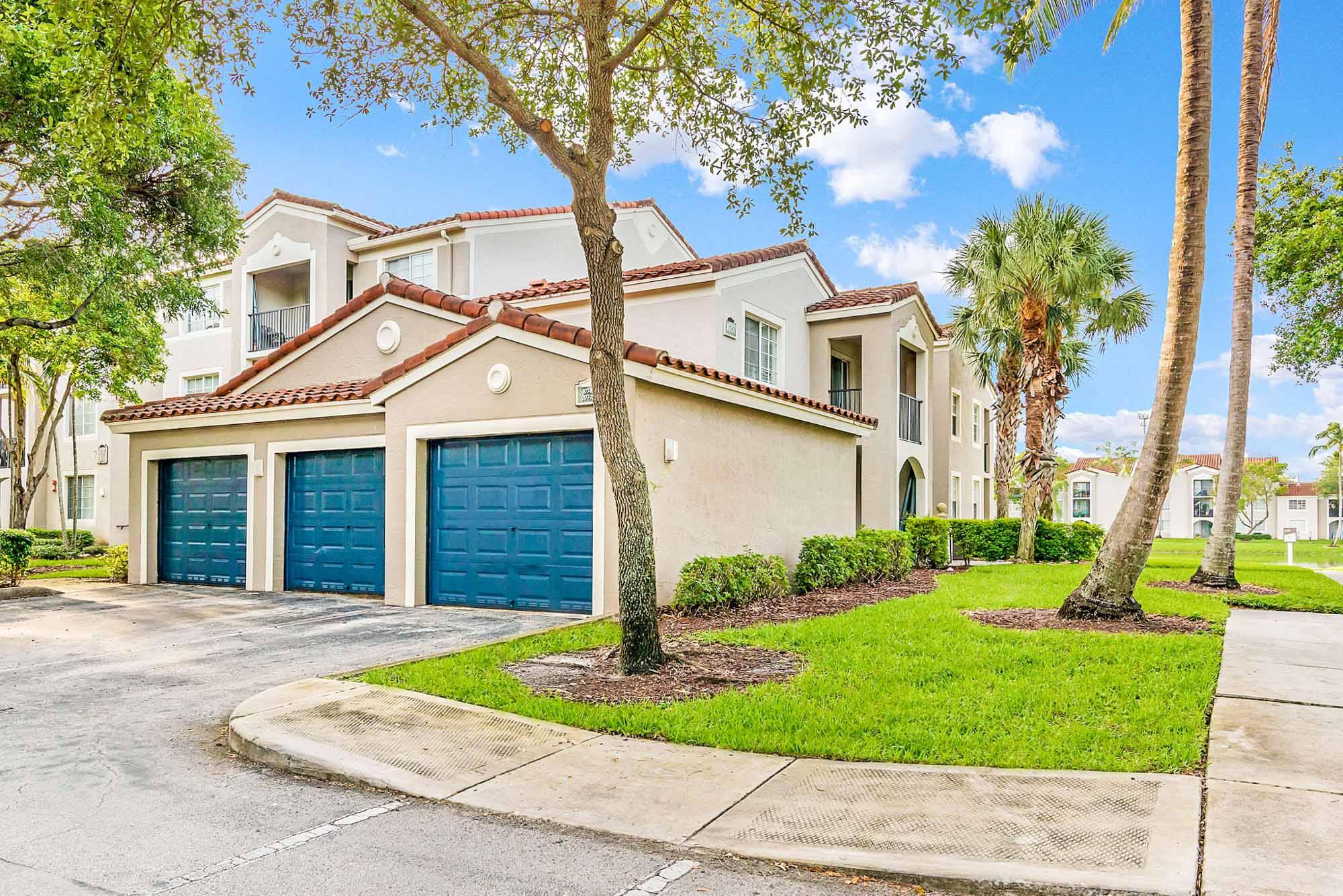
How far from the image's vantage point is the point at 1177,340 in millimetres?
9750

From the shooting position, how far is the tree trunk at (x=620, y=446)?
7.21 meters

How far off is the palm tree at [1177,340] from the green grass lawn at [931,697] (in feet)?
3.49

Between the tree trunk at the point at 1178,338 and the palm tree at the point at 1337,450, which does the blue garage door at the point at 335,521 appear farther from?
the palm tree at the point at 1337,450

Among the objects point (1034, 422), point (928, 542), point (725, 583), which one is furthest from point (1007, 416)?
point (725, 583)

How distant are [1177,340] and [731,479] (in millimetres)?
5775

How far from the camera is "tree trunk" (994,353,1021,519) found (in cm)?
2392

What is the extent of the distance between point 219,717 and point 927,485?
67.5ft

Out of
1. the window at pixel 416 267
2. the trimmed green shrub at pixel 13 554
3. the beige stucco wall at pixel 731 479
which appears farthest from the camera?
the window at pixel 416 267

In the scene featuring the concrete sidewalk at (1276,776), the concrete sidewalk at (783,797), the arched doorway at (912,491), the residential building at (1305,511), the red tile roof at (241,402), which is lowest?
the residential building at (1305,511)

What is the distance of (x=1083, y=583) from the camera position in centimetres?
1008

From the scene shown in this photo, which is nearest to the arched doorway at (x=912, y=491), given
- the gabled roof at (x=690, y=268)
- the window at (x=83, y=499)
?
the gabled roof at (x=690, y=268)

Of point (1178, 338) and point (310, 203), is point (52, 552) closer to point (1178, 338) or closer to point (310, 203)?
point (310, 203)

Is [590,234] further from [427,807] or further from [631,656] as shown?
[427,807]

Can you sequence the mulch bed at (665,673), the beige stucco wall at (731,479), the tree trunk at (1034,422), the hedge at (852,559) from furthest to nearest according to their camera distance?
1. the tree trunk at (1034,422)
2. the hedge at (852,559)
3. the beige stucco wall at (731,479)
4. the mulch bed at (665,673)
